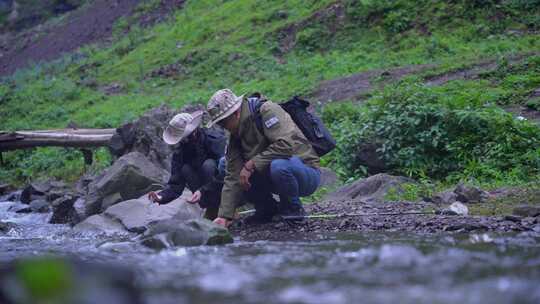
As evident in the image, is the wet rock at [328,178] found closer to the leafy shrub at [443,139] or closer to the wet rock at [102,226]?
the leafy shrub at [443,139]

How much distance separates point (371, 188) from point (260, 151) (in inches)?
93.4

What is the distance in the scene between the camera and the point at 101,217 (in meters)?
8.07

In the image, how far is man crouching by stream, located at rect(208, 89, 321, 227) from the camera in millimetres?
5805

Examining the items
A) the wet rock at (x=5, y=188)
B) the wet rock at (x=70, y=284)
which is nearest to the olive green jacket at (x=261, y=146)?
the wet rock at (x=70, y=284)

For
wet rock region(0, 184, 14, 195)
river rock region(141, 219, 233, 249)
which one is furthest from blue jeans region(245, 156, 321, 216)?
wet rock region(0, 184, 14, 195)

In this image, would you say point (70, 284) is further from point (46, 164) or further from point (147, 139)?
point (46, 164)

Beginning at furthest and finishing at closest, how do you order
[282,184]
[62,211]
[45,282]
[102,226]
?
[62,211] < [102,226] < [282,184] < [45,282]

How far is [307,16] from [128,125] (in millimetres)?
9333

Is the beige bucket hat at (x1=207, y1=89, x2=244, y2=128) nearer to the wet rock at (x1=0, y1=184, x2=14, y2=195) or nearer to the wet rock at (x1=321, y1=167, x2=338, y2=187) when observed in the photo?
the wet rock at (x1=321, y1=167, x2=338, y2=187)

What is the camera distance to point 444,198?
6898mm

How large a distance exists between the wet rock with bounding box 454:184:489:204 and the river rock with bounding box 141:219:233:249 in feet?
7.87

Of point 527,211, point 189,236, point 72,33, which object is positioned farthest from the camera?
point 72,33

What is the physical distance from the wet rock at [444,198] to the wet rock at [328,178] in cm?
222

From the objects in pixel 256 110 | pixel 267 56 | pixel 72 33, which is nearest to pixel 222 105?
pixel 256 110
